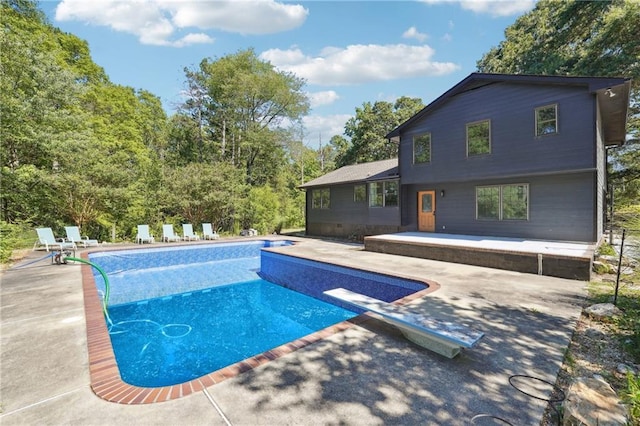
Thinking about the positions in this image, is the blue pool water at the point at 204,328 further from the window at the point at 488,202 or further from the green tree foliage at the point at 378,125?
the green tree foliage at the point at 378,125

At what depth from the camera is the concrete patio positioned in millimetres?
2291

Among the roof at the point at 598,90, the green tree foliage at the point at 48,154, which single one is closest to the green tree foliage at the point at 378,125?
the roof at the point at 598,90

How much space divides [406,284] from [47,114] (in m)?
15.2

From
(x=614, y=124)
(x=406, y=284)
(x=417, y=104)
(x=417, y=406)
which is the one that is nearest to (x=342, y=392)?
(x=417, y=406)

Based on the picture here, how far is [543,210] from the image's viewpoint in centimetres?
980

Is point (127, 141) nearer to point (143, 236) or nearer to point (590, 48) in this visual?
point (143, 236)

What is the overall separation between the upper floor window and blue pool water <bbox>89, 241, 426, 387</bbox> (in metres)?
6.91

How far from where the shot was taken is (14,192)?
462 inches

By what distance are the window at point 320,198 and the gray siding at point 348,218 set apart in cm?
24

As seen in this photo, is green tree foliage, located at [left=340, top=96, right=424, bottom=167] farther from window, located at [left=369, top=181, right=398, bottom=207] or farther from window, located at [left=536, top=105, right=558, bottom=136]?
window, located at [left=536, top=105, right=558, bottom=136]

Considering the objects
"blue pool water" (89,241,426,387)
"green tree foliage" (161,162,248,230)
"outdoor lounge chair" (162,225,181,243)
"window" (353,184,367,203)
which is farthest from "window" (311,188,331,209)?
"outdoor lounge chair" (162,225,181,243)

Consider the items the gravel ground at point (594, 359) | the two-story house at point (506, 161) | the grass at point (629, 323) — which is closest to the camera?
Answer: the grass at point (629, 323)

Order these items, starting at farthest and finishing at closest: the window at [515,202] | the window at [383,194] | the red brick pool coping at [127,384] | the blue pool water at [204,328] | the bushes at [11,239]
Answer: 1. the window at [383,194]
2. the window at [515,202]
3. the bushes at [11,239]
4. the blue pool water at [204,328]
5. the red brick pool coping at [127,384]

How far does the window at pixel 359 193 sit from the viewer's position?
49.1 ft
